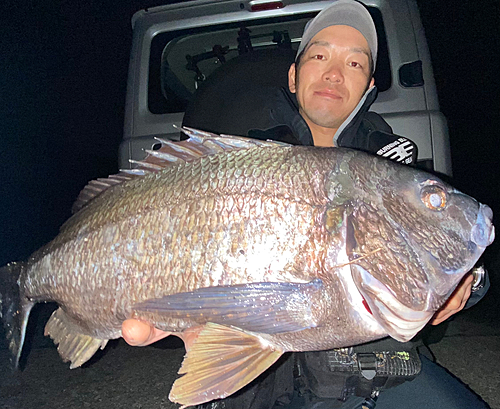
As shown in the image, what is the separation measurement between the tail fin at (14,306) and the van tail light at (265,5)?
216 centimetres

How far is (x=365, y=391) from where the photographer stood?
1.61m

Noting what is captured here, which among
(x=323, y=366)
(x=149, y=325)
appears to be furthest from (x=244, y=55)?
(x=323, y=366)

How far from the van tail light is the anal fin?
Result: 7.36ft

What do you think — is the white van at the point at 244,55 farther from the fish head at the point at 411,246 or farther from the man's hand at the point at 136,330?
the man's hand at the point at 136,330

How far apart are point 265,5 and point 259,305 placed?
2165mm

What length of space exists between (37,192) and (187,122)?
44.3 feet

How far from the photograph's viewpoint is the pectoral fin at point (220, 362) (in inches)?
45.1

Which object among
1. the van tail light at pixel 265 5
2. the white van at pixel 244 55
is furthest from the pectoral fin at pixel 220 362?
the van tail light at pixel 265 5

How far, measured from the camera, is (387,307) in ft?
3.53

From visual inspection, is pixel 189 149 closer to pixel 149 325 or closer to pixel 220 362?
pixel 149 325

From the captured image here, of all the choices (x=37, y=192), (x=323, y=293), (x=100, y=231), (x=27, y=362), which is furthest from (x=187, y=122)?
(x=37, y=192)

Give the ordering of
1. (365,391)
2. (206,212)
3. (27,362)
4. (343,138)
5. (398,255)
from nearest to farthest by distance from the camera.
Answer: (398,255) → (206,212) → (365,391) → (343,138) → (27,362)

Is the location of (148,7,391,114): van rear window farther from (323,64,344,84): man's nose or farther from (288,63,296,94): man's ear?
(323,64,344,84): man's nose

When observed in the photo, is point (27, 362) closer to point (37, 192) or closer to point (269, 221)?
point (269, 221)
